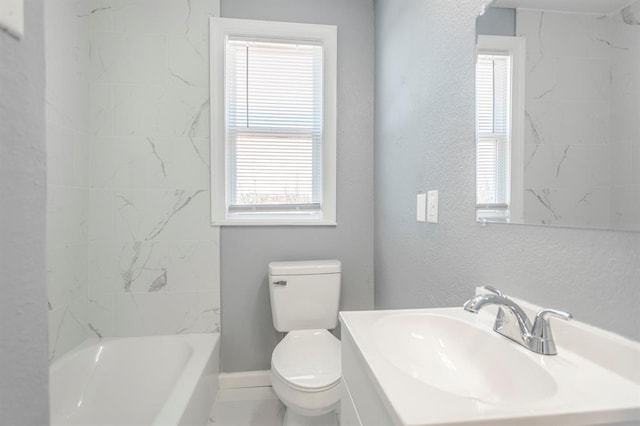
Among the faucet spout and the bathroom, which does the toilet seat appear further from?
the faucet spout

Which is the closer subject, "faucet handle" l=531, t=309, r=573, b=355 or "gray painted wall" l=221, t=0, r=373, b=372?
"faucet handle" l=531, t=309, r=573, b=355

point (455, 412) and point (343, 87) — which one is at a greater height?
point (343, 87)

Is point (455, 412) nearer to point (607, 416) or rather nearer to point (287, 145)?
point (607, 416)

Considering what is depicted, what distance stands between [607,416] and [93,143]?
2305mm

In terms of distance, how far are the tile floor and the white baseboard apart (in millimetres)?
22

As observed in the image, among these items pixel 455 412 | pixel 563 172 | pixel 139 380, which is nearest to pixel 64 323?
pixel 139 380

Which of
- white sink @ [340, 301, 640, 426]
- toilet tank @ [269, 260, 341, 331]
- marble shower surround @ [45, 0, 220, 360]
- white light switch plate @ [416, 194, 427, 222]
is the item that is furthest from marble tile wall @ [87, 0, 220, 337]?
white sink @ [340, 301, 640, 426]

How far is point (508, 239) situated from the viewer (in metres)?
0.83

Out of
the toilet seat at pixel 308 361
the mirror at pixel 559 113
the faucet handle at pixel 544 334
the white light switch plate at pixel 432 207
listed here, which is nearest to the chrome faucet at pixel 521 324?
the faucet handle at pixel 544 334

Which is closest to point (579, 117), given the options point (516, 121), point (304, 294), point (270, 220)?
point (516, 121)

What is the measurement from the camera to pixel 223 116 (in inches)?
73.3

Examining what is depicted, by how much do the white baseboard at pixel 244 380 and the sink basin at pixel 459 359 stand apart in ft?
4.55

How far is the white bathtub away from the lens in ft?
4.75

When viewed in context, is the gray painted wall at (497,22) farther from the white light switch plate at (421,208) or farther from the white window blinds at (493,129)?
the white light switch plate at (421,208)
